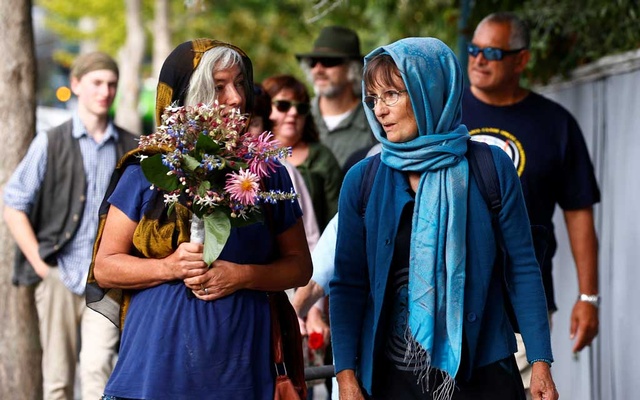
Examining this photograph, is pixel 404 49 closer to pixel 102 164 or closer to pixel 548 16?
pixel 102 164

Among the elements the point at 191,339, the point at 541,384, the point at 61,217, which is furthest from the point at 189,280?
the point at 61,217

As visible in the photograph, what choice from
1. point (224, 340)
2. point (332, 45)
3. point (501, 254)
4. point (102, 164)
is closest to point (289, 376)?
point (224, 340)

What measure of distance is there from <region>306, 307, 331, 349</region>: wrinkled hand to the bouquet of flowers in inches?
93.6

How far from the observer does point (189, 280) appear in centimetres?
398

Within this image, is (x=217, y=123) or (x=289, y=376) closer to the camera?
(x=217, y=123)

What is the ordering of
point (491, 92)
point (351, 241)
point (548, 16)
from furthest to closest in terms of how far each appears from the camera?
point (548, 16) → point (491, 92) → point (351, 241)

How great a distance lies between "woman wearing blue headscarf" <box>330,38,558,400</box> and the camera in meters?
4.07

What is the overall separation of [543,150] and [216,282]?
2628 mm

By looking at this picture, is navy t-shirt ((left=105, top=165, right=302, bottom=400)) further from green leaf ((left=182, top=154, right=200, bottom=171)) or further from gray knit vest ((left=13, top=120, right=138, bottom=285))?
gray knit vest ((left=13, top=120, right=138, bottom=285))

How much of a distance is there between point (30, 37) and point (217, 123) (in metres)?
4.01

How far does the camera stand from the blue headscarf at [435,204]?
4051 millimetres

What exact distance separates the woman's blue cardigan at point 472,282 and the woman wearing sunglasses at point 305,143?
2.86m

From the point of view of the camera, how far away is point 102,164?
7348 millimetres

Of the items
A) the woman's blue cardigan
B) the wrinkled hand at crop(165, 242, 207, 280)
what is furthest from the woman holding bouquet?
the woman's blue cardigan
